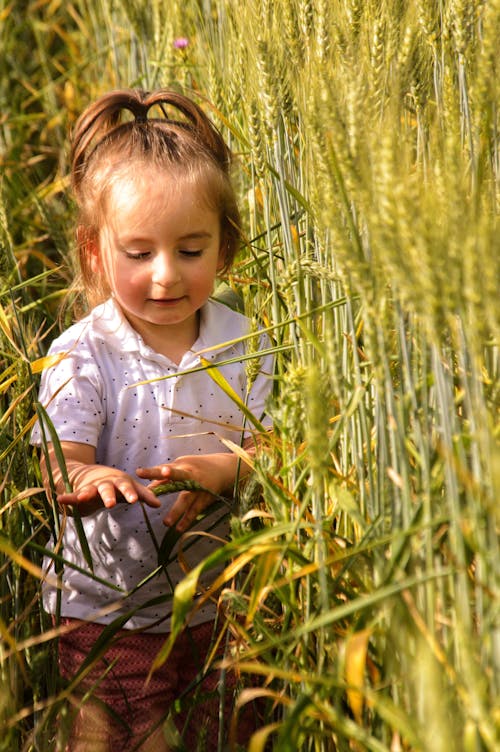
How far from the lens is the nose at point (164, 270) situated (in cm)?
124

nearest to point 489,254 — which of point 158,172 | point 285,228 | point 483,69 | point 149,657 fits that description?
point 483,69

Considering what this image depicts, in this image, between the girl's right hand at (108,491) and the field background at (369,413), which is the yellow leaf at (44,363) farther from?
the girl's right hand at (108,491)

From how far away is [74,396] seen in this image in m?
1.26

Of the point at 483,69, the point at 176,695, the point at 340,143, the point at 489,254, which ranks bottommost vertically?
the point at 176,695

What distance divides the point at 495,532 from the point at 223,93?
1134mm

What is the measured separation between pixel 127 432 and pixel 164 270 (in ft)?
0.73

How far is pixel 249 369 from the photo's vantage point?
3.84ft

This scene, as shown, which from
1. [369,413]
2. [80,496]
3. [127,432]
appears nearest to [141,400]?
[127,432]

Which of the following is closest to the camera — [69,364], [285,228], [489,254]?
[489,254]

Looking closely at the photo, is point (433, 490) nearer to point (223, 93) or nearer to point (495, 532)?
point (495, 532)

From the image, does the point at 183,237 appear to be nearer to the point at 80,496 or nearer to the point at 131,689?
the point at 80,496

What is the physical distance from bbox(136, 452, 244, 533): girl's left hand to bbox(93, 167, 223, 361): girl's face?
0.20 metres

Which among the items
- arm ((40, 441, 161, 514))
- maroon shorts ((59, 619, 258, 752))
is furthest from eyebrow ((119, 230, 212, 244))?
maroon shorts ((59, 619, 258, 752))

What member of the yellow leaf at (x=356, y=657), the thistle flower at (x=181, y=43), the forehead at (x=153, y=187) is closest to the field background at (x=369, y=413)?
the yellow leaf at (x=356, y=657)
